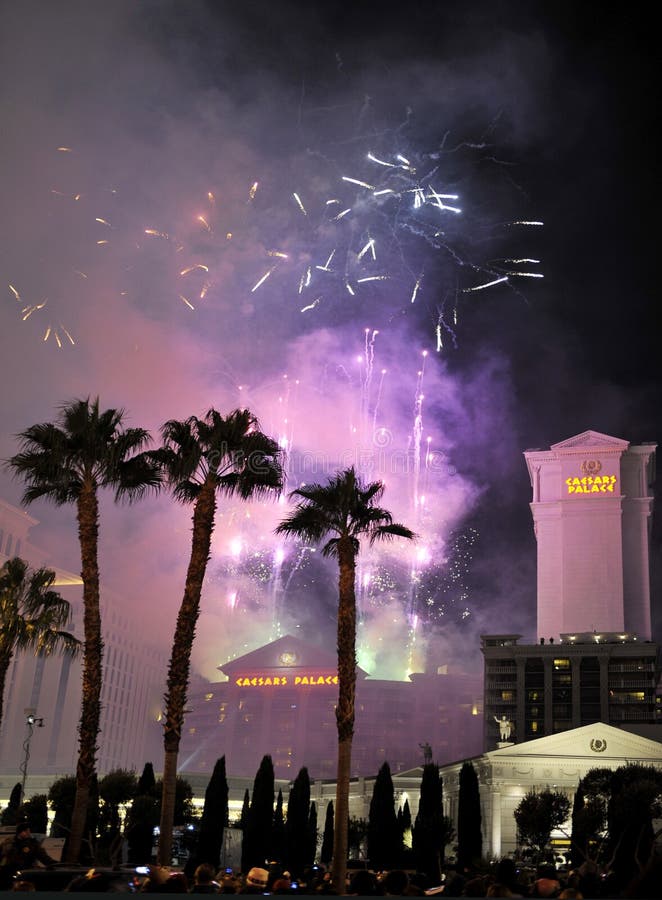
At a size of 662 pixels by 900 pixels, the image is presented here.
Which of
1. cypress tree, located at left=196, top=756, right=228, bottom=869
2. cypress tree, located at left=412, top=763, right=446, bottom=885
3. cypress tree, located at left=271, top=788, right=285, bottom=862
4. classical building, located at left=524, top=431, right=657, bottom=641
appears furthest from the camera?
classical building, located at left=524, top=431, right=657, bottom=641

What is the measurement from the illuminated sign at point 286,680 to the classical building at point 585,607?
182 ft

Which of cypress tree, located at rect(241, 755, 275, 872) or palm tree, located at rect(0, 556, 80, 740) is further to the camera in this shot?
cypress tree, located at rect(241, 755, 275, 872)

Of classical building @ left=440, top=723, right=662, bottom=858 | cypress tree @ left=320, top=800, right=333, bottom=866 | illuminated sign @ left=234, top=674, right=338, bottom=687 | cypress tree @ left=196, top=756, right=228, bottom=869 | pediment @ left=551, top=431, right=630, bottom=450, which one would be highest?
pediment @ left=551, top=431, right=630, bottom=450

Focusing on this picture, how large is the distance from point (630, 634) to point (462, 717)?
173ft

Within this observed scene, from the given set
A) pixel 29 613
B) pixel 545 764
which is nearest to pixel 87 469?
pixel 29 613

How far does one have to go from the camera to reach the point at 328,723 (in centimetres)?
18112

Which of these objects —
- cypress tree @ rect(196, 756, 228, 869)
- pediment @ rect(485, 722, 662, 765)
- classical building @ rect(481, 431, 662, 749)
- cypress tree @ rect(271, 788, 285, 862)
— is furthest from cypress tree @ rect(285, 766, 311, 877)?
classical building @ rect(481, 431, 662, 749)

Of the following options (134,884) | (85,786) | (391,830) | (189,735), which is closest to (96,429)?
(85,786)

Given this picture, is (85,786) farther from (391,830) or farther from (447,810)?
(447,810)

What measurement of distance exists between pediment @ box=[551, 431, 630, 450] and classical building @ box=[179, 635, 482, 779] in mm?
53630

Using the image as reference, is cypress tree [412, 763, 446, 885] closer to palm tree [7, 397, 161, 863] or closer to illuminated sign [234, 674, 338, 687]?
palm tree [7, 397, 161, 863]

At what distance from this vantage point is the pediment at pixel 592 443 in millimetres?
150750

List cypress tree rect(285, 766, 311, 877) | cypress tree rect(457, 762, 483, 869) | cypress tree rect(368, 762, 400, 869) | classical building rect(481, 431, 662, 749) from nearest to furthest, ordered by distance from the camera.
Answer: cypress tree rect(368, 762, 400, 869) < cypress tree rect(285, 766, 311, 877) < cypress tree rect(457, 762, 483, 869) < classical building rect(481, 431, 662, 749)

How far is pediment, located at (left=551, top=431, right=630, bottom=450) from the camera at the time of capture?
495 feet
